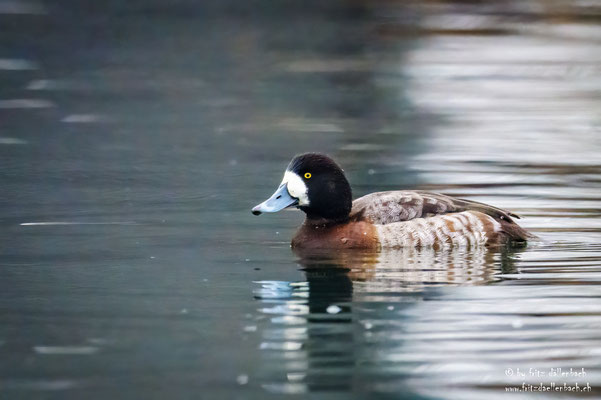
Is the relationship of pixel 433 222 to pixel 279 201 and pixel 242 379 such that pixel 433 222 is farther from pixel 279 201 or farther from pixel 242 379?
pixel 242 379

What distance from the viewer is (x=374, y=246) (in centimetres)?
985

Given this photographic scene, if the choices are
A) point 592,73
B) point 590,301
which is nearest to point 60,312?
point 590,301

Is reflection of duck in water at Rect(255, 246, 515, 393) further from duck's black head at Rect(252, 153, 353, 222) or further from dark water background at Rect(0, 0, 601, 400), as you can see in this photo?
duck's black head at Rect(252, 153, 353, 222)

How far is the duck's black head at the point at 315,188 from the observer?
991 centimetres

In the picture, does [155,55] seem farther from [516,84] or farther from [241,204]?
[241,204]

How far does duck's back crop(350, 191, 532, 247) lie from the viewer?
9.85 meters

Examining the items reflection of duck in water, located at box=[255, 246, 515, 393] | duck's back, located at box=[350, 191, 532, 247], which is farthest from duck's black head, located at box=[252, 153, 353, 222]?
reflection of duck in water, located at box=[255, 246, 515, 393]

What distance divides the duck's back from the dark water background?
0.55 feet

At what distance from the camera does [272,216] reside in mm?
11602

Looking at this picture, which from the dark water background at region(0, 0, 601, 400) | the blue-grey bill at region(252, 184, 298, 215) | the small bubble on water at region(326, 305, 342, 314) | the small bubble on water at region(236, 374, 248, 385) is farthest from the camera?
the blue-grey bill at region(252, 184, 298, 215)

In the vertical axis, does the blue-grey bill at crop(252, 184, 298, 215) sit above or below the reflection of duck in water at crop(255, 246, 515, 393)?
above

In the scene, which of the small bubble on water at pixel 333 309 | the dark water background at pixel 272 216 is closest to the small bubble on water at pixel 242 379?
the dark water background at pixel 272 216

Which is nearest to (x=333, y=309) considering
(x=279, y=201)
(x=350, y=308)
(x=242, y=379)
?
(x=350, y=308)

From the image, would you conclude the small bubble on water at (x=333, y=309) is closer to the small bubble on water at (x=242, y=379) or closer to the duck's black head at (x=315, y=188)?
the small bubble on water at (x=242, y=379)
